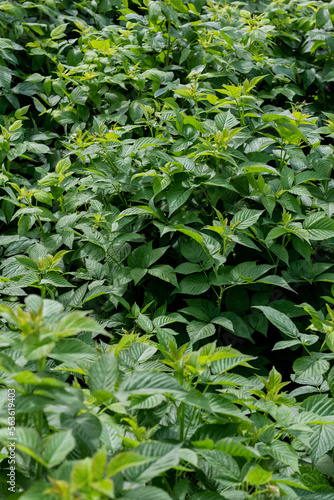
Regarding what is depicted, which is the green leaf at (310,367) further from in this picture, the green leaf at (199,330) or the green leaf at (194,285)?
the green leaf at (194,285)

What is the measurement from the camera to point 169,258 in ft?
6.72

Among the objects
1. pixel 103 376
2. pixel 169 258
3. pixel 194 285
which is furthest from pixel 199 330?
pixel 103 376

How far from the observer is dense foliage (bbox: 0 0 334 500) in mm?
855

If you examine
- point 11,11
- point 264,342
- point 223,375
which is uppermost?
point 11,11

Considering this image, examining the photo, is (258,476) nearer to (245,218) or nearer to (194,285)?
(194,285)

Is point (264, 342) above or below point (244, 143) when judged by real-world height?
below

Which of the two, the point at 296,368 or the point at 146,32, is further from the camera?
the point at 146,32

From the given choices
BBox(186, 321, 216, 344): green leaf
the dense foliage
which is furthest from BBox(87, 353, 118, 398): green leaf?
BBox(186, 321, 216, 344): green leaf

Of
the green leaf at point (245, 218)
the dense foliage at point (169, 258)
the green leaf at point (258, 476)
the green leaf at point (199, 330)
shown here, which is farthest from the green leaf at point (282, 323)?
the green leaf at point (258, 476)

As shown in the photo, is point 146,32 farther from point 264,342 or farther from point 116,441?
point 116,441

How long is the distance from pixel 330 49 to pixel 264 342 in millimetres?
1870

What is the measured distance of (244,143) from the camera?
213 cm

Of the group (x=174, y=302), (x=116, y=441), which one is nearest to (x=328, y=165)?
(x=174, y=302)

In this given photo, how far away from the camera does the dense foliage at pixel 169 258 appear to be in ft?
2.81
